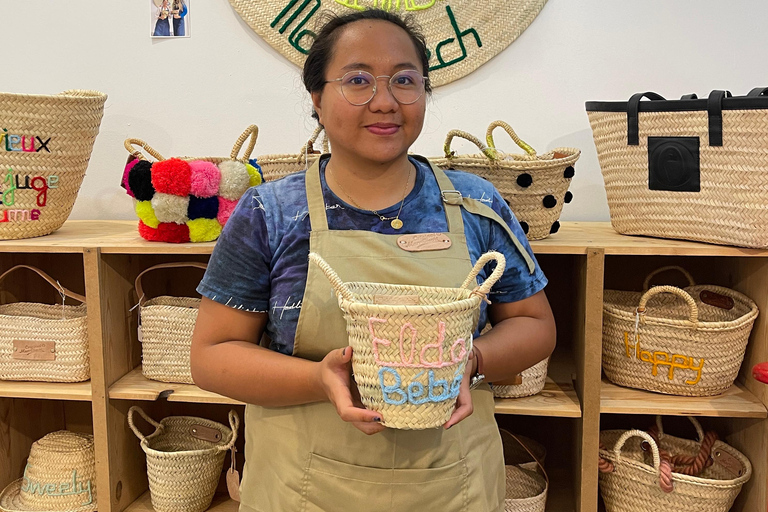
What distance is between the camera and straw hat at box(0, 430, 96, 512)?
2.11m

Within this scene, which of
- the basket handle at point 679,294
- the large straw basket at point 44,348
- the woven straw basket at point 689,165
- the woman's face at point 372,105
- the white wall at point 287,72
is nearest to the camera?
the woman's face at point 372,105

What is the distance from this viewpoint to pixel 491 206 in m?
1.45

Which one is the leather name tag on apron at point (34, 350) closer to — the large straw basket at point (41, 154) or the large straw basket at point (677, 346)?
the large straw basket at point (41, 154)

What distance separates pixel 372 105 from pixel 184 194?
79 cm

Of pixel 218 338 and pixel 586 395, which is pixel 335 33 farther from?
pixel 586 395

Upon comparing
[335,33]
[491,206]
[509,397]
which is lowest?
[509,397]

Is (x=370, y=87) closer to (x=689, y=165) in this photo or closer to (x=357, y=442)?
(x=357, y=442)

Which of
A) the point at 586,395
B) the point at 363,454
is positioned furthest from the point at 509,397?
the point at 363,454

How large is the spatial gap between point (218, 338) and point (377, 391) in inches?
15.4

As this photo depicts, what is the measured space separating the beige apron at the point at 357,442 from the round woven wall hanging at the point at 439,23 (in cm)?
98

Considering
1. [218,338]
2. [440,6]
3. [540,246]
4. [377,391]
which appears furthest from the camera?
[440,6]

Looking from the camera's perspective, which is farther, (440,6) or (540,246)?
(440,6)

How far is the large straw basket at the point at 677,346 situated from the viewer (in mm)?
1813

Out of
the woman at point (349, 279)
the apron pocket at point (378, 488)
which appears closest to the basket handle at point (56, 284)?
the woman at point (349, 279)
